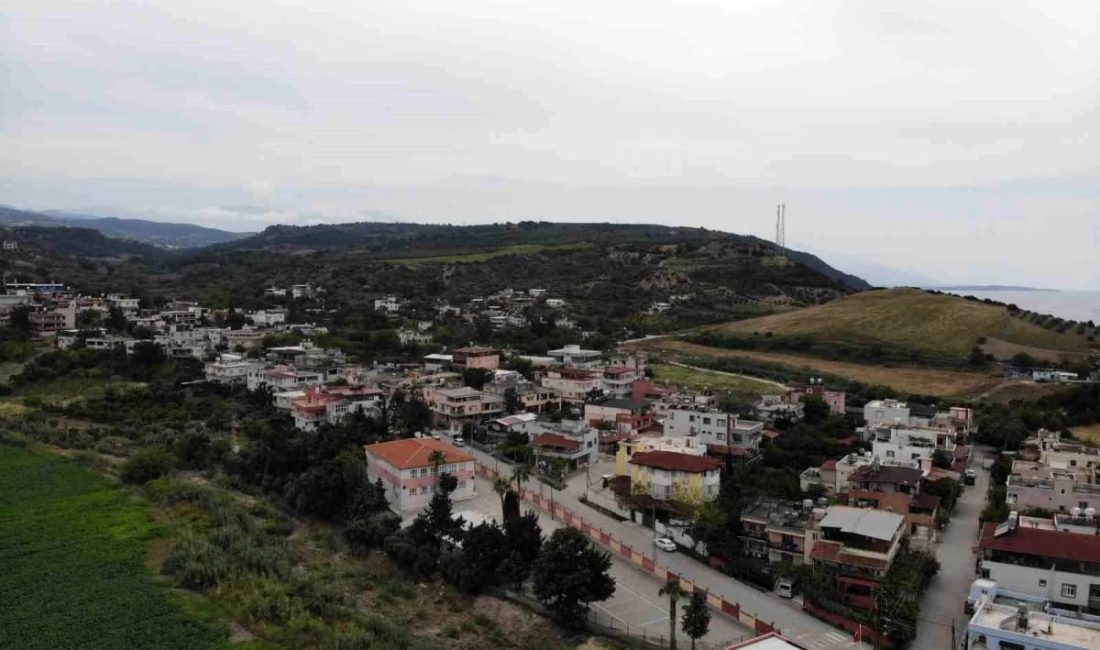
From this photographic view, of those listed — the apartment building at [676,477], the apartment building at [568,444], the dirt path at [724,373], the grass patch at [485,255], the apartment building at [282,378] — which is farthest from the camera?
the grass patch at [485,255]

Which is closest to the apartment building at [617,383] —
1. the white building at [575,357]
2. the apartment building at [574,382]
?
the apartment building at [574,382]

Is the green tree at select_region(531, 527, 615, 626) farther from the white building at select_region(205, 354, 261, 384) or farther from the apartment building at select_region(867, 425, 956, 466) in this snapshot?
the white building at select_region(205, 354, 261, 384)

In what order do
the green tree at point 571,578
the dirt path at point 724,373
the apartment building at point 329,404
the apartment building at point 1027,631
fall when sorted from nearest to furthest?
the apartment building at point 1027,631, the green tree at point 571,578, the apartment building at point 329,404, the dirt path at point 724,373

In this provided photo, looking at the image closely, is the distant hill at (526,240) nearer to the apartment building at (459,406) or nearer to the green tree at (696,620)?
the apartment building at (459,406)

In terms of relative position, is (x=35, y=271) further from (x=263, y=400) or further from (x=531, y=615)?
(x=531, y=615)

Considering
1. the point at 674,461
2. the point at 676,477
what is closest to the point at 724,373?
the point at 674,461

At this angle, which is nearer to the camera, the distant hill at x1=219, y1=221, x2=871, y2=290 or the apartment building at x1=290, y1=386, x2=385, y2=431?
the apartment building at x1=290, y1=386, x2=385, y2=431

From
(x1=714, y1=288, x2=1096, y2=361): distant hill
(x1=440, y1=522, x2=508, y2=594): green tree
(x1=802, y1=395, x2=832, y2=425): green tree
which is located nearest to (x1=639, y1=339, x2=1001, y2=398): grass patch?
(x1=714, y1=288, x2=1096, y2=361): distant hill
